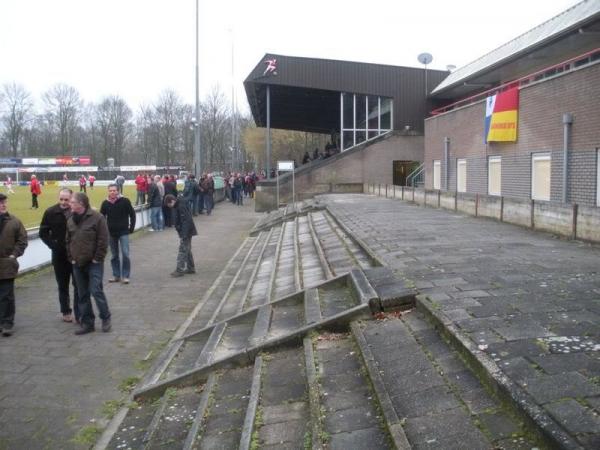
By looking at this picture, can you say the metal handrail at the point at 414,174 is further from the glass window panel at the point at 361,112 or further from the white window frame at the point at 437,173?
the glass window panel at the point at 361,112

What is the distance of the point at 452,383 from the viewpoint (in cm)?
366

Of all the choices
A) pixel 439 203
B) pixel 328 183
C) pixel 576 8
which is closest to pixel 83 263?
pixel 439 203

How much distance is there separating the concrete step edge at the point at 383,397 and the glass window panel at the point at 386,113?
28.4 m

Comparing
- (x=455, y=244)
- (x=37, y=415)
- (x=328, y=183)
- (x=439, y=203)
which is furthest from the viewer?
(x=328, y=183)

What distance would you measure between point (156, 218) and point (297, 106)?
23244mm

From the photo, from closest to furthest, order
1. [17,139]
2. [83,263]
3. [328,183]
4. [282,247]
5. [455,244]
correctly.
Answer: [83,263] → [455,244] → [282,247] → [328,183] → [17,139]

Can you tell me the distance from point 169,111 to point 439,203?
215 ft

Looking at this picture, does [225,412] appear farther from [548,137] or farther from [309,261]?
[548,137]

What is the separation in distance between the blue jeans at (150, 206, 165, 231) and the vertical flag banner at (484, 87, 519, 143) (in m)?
11.4

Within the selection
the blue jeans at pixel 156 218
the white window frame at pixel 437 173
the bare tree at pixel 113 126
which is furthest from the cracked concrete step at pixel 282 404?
the bare tree at pixel 113 126

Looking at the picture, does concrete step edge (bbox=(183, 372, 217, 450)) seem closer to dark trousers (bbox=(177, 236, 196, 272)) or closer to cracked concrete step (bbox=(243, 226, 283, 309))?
cracked concrete step (bbox=(243, 226, 283, 309))

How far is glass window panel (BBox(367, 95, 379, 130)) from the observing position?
32.5 m

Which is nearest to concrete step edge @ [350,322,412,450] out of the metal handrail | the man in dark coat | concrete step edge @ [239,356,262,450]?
concrete step edge @ [239,356,262,450]

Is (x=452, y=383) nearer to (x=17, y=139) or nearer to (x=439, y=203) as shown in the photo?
(x=439, y=203)
